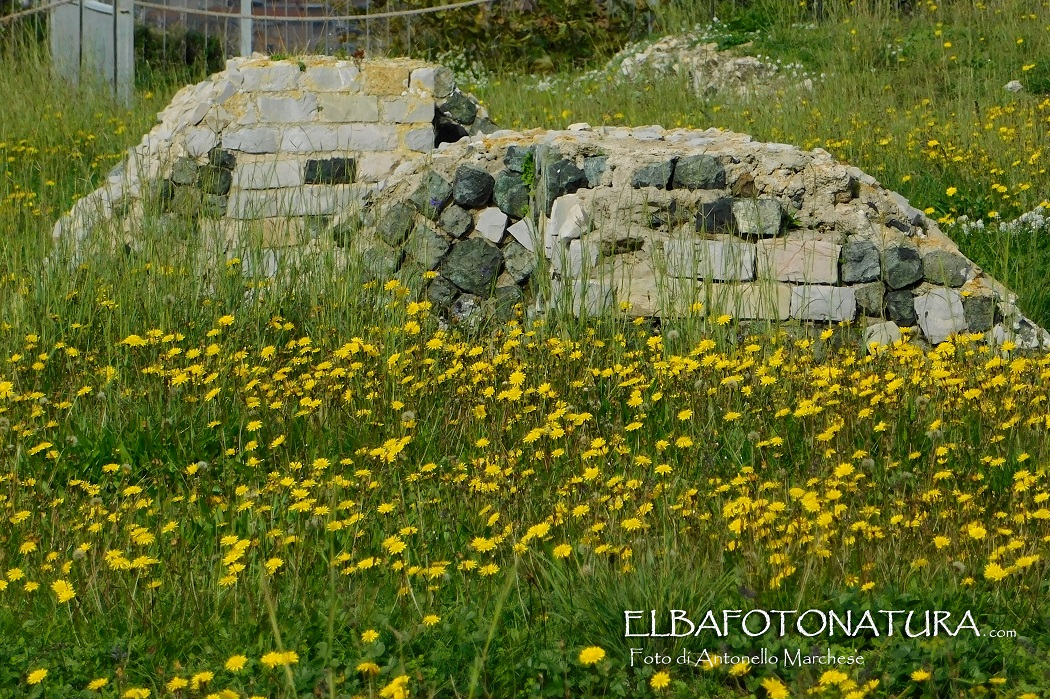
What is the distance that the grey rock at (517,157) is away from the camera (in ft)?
20.1

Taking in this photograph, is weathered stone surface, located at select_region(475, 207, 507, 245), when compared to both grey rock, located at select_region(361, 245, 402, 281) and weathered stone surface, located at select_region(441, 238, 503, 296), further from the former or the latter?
grey rock, located at select_region(361, 245, 402, 281)

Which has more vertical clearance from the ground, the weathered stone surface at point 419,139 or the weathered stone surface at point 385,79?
the weathered stone surface at point 385,79

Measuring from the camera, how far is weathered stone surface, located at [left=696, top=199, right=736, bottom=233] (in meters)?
5.78

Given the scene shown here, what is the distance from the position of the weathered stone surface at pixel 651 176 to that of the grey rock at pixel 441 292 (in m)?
1.09

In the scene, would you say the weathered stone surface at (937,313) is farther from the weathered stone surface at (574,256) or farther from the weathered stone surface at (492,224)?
the weathered stone surface at (492,224)

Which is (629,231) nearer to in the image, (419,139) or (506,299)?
(506,299)

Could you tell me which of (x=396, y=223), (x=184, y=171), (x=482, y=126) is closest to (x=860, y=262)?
(x=396, y=223)

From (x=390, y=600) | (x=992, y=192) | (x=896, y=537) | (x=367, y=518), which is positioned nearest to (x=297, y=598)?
(x=390, y=600)

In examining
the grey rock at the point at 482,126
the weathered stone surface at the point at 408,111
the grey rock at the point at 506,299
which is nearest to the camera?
the grey rock at the point at 506,299

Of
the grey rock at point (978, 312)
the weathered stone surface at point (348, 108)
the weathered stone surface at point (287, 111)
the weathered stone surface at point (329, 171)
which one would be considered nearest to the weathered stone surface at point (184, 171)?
the weathered stone surface at point (287, 111)

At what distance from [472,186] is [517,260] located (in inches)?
18.7

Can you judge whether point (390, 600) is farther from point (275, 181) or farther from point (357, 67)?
point (357, 67)

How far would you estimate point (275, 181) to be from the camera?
7.18 meters

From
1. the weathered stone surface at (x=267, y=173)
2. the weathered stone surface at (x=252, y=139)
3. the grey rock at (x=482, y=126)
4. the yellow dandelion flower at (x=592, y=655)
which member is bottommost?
Result: the yellow dandelion flower at (x=592, y=655)
